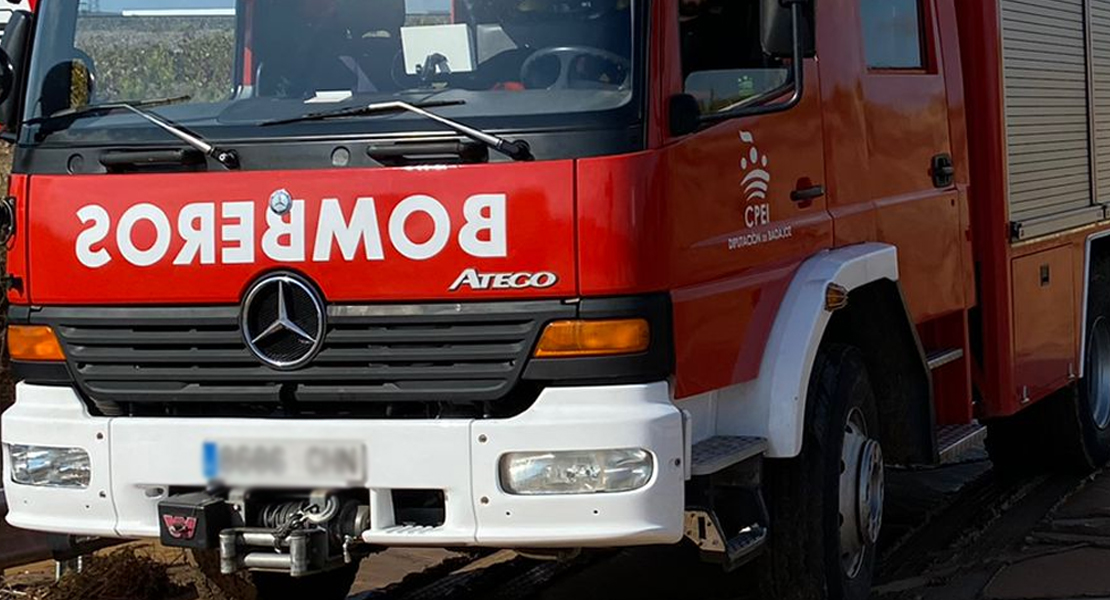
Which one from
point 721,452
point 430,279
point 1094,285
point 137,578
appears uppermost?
point 430,279

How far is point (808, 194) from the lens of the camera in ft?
18.6

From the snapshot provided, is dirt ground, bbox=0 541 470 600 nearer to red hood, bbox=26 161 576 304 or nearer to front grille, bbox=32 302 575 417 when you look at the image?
front grille, bbox=32 302 575 417

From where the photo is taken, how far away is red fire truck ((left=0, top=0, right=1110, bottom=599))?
187 inches

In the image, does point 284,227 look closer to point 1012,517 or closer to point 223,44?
point 223,44

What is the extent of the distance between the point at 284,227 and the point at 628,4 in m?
1.13

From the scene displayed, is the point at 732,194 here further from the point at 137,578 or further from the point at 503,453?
the point at 137,578

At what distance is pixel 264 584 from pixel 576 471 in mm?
1921

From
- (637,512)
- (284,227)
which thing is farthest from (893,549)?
(284,227)

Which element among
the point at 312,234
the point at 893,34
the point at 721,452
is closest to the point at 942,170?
the point at 893,34

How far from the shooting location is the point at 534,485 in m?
4.74

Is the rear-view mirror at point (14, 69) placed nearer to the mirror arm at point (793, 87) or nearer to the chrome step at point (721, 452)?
the mirror arm at point (793, 87)

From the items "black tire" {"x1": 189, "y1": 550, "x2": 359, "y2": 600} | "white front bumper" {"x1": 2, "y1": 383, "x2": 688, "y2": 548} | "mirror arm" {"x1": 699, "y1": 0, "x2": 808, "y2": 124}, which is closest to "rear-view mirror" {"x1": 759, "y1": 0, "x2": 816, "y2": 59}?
"mirror arm" {"x1": 699, "y1": 0, "x2": 808, "y2": 124}

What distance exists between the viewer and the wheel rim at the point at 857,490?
231 inches

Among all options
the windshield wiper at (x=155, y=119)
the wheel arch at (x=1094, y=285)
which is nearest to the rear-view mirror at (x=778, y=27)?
the windshield wiper at (x=155, y=119)
